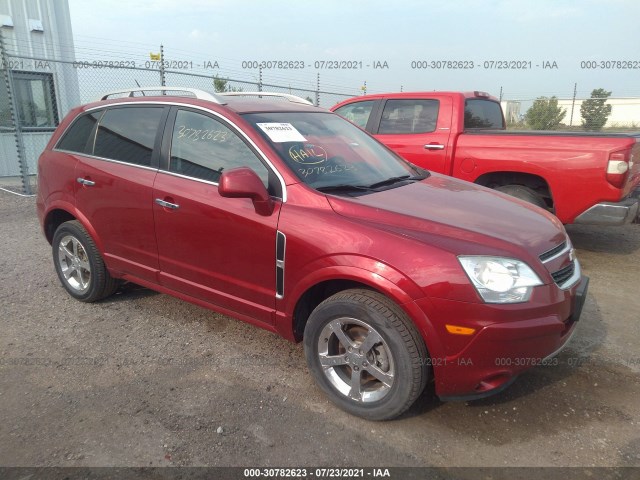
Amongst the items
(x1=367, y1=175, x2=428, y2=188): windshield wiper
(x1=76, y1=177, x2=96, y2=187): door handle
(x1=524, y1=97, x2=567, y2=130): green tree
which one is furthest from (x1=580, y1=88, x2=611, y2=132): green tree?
(x1=76, y1=177, x2=96, y2=187): door handle

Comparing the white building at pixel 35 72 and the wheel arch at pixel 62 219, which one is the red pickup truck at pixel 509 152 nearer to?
the wheel arch at pixel 62 219

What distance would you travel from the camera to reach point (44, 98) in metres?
10.8

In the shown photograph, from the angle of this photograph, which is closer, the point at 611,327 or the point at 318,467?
Result: the point at 318,467

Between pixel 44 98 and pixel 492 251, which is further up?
pixel 44 98

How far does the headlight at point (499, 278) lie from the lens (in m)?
2.31

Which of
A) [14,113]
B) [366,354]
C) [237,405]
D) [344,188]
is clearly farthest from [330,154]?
[14,113]

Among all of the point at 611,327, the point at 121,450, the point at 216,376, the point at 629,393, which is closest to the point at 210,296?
the point at 216,376

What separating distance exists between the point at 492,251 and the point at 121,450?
215cm

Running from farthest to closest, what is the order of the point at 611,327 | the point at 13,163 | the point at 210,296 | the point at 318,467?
1. the point at 13,163
2. the point at 611,327
3. the point at 210,296
4. the point at 318,467

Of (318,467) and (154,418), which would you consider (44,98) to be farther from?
(318,467)

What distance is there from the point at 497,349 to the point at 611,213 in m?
3.35

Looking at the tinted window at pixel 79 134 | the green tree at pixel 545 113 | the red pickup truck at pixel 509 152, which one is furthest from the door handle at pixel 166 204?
the green tree at pixel 545 113

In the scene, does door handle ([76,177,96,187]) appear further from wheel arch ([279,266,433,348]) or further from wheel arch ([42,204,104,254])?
wheel arch ([279,266,433,348])

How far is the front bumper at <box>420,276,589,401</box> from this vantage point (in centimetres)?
230
